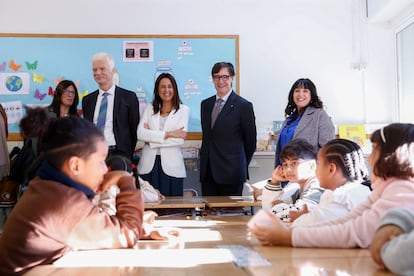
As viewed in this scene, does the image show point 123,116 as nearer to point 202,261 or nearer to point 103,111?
point 103,111

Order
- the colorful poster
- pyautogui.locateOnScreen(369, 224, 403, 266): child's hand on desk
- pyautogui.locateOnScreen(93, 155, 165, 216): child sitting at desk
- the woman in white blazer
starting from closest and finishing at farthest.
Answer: pyautogui.locateOnScreen(369, 224, 403, 266): child's hand on desk < pyautogui.locateOnScreen(93, 155, 165, 216): child sitting at desk < the woman in white blazer < the colorful poster

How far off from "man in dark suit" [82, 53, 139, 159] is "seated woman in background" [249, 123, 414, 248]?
288 centimetres

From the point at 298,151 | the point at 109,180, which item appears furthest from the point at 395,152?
the point at 298,151

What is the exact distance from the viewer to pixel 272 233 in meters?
1.52

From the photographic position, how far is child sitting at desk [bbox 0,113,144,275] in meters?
1.36

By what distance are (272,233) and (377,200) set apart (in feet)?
1.07

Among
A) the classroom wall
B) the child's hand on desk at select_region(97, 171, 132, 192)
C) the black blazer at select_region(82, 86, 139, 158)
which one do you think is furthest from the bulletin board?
the child's hand on desk at select_region(97, 171, 132, 192)

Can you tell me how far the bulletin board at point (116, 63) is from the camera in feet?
17.5

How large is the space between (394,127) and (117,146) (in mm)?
3046

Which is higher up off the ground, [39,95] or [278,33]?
[278,33]

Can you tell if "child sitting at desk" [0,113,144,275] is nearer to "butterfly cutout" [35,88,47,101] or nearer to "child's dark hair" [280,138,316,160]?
"child's dark hair" [280,138,316,160]

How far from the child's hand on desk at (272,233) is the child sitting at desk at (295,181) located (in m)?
0.87

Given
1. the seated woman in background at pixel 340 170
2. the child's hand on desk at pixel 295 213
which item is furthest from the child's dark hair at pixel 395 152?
the child's hand on desk at pixel 295 213

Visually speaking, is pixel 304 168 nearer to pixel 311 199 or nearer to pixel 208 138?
pixel 311 199
